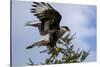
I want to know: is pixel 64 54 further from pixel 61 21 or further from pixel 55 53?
pixel 61 21

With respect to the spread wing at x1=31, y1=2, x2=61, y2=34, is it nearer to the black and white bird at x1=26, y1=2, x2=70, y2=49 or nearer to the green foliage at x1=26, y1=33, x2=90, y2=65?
the black and white bird at x1=26, y1=2, x2=70, y2=49

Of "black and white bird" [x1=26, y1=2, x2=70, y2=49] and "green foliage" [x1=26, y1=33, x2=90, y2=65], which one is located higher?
"black and white bird" [x1=26, y1=2, x2=70, y2=49]

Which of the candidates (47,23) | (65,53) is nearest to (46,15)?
(47,23)

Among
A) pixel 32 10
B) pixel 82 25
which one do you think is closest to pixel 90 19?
pixel 82 25

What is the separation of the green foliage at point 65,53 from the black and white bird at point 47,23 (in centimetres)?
4

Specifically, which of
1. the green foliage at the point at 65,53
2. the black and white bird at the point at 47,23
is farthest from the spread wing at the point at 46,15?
the green foliage at the point at 65,53

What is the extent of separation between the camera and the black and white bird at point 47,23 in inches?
57.7

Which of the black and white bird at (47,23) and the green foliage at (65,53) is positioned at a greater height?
the black and white bird at (47,23)

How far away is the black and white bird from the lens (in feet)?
4.81

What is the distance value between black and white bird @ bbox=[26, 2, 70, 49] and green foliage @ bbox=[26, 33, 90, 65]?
4cm

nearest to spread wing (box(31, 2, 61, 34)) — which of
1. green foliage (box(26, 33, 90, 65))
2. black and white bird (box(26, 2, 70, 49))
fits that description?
black and white bird (box(26, 2, 70, 49))

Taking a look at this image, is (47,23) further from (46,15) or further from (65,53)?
(65,53)

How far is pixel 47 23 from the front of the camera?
1.48 meters

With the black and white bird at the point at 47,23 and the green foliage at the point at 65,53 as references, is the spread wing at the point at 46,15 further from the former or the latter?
the green foliage at the point at 65,53
